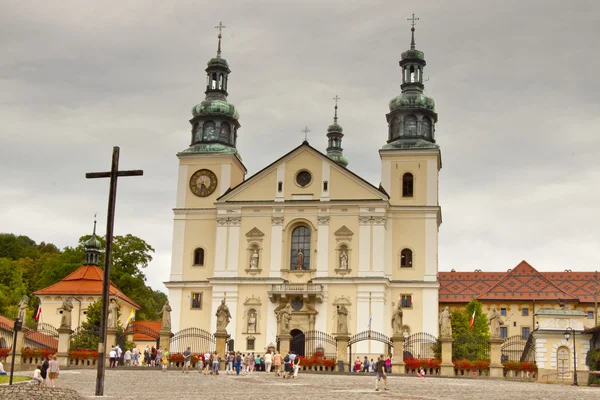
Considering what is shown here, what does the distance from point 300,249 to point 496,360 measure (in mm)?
19951

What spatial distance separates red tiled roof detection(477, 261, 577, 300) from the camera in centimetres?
6588

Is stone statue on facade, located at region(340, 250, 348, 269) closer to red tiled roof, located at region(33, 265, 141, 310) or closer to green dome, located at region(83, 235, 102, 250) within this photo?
red tiled roof, located at region(33, 265, 141, 310)

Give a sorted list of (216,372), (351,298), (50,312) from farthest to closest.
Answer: (50,312) → (351,298) → (216,372)

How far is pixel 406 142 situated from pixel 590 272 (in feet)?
79.0

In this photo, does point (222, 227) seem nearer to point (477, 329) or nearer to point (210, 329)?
point (210, 329)

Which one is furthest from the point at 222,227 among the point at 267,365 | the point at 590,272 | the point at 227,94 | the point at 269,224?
the point at 590,272

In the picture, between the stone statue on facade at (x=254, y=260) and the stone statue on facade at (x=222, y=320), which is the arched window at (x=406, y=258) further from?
the stone statue on facade at (x=222, y=320)

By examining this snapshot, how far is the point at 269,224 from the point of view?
54.8m

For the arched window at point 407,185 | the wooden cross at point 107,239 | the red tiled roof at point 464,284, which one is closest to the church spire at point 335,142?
the red tiled roof at point 464,284

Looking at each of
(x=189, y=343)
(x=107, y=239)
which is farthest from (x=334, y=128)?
(x=107, y=239)

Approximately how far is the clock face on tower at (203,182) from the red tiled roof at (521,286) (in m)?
21.6

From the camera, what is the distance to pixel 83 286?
66.2 metres

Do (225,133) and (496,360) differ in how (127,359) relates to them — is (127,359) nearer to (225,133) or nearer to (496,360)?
(496,360)

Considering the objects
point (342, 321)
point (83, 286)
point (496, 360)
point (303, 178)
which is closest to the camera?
point (496, 360)
